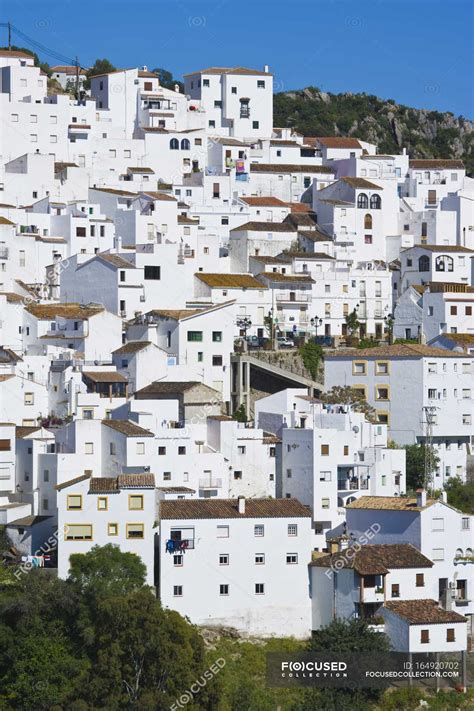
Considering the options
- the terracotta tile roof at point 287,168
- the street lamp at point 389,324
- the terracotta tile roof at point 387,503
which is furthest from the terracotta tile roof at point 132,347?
the terracotta tile roof at point 287,168

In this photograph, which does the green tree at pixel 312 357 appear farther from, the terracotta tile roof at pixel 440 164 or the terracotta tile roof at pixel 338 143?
the terracotta tile roof at pixel 338 143

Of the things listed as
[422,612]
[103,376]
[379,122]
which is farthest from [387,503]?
[379,122]

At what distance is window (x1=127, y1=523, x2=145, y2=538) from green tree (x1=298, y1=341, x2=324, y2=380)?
16979 mm

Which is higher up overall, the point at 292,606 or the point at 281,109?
the point at 281,109

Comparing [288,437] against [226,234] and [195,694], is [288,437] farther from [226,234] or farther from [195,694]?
[226,234]

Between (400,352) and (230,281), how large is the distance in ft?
31.1

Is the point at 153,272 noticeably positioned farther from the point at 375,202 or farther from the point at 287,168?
the point at 287,168

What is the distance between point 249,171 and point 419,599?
3482cm

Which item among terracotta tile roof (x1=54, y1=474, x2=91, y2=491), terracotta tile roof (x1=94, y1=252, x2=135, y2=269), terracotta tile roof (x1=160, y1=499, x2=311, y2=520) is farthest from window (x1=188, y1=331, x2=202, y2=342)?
terracotta tile roof (x1=54, y1=474, x2=91, y2=491)

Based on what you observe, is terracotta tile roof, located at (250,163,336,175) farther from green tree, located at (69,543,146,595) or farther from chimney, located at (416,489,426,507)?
green tree, located at (69,543,146,595)

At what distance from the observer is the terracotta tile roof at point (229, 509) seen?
161ft

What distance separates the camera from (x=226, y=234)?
75500 millimetres

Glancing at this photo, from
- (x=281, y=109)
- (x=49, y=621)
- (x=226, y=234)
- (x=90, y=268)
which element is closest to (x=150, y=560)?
(x=49, y=621)

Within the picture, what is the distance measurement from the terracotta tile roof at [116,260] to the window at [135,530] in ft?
60.2
